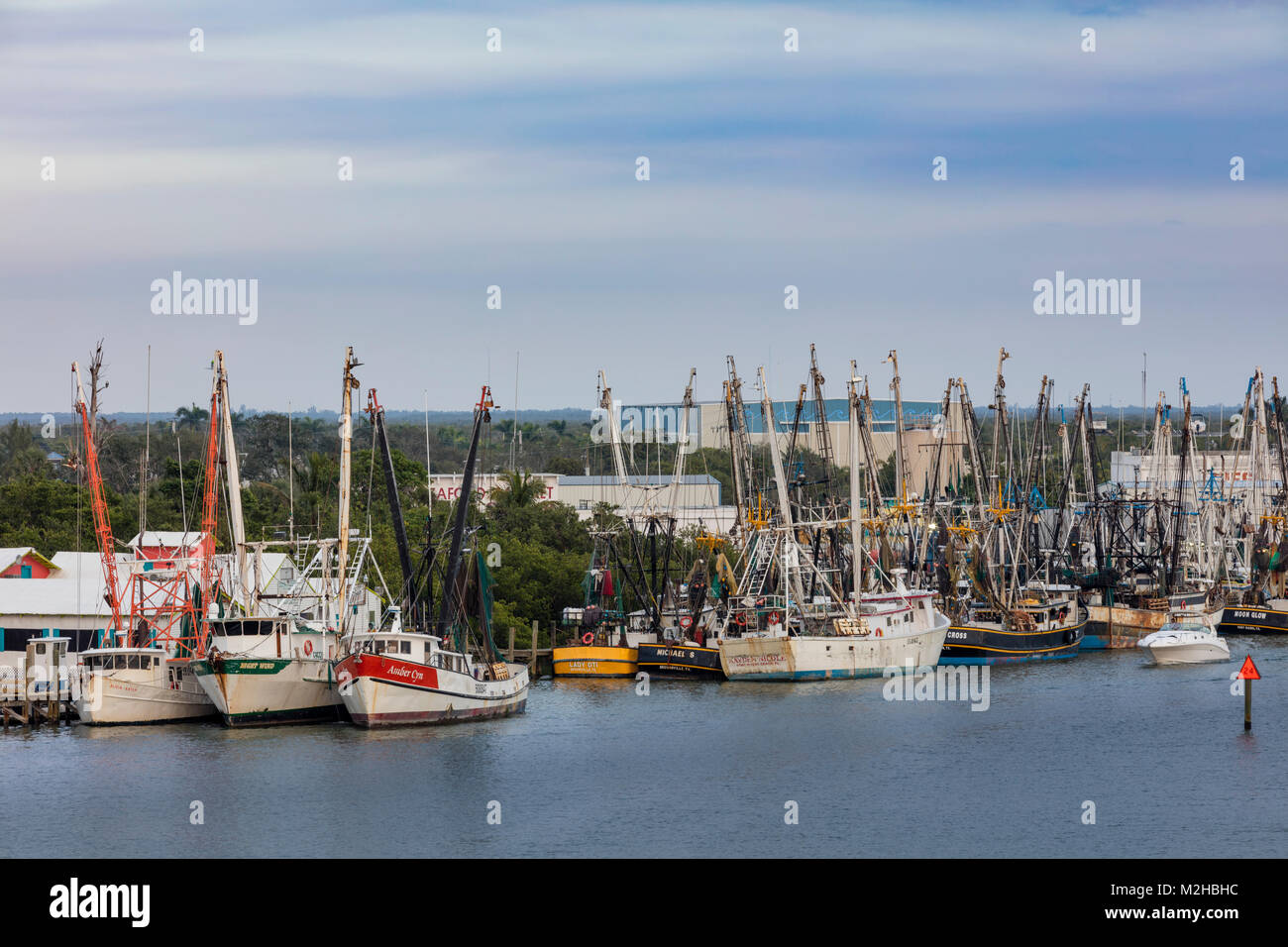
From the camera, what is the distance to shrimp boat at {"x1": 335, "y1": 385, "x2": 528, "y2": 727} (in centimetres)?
6494

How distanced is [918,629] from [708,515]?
48.1 metres

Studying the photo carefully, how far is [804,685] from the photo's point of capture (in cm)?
8125

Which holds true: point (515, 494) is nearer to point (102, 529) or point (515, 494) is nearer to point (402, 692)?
point (102, 529)

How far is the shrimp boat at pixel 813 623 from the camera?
3263 inches

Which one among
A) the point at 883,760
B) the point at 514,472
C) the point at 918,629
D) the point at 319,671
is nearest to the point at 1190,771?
the point at 883,760

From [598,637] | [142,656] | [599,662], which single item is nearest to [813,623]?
[599,662]

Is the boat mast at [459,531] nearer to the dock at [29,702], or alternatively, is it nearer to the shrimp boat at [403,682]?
the shrimp boat at [403,682]

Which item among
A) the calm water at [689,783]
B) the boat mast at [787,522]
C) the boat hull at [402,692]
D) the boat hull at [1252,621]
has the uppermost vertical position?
the boat mast at [787,522]

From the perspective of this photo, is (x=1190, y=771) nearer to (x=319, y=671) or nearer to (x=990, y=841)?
(x=990, y=841)

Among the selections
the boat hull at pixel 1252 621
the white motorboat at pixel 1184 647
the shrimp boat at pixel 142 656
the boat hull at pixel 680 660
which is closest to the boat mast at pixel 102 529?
the shrimp boat at pixel 142 656

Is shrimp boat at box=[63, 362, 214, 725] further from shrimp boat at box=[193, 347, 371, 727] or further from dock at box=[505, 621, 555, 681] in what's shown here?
dock at box=[505, 621, 555, 681]

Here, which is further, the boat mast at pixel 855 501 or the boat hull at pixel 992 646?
the boat hull at pixel 992 646

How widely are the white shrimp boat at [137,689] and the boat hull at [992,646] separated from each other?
130 ft

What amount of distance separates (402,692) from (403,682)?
1.42 ft
